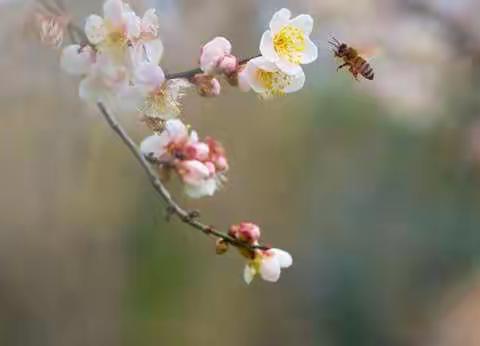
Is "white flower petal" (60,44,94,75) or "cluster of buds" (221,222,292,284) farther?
"cluster of buds" (221,222,292,284)

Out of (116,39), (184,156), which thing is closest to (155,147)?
(184,156)

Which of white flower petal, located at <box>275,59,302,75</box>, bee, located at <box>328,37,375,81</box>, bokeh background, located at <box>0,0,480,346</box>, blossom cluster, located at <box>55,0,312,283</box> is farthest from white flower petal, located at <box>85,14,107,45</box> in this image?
bokeh background, located at <box>0,0,480,346</box>

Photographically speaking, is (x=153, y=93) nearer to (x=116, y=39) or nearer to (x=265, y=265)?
(x=116, y=39)

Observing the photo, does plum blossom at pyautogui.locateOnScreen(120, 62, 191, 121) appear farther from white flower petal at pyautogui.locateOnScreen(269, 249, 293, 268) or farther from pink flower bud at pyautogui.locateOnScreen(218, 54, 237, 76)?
white flower petal at pyautogui.locateOnScreen(269, 249, 293, 268)

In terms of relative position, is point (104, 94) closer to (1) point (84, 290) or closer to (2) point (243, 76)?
(2) point (243, 76)

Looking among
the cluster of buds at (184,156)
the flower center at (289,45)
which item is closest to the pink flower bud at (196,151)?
the cluster of buds at (184,156)

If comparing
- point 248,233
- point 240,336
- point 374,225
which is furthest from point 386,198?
point 248,233
